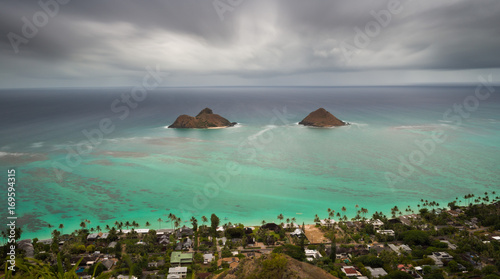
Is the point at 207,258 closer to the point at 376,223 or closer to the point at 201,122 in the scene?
the point at 376,223

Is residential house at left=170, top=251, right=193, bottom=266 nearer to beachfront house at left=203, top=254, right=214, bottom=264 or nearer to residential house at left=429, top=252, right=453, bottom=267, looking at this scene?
beachfront house at left=203, top=254, right=214, bottom=264

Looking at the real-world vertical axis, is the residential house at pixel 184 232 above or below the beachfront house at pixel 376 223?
below

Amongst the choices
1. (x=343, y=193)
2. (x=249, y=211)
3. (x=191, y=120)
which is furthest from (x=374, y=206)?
(x=191, y=120)

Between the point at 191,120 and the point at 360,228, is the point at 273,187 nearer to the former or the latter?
the point at 360,228

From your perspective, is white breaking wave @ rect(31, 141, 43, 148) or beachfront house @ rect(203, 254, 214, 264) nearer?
beachfront house @ rect(203, 254, 214, 264)

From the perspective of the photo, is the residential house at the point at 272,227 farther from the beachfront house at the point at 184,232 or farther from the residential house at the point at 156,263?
the residential house at the point at 156,263

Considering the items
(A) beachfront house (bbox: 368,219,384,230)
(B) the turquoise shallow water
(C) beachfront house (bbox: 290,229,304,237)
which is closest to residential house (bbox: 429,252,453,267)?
(A) beachfront house (bbox: 368,219,384,230)

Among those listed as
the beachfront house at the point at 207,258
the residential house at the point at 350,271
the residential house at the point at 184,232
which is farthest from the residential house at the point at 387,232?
the residential house at the point at 184,232

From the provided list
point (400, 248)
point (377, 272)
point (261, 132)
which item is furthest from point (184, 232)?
point (261, 132)
